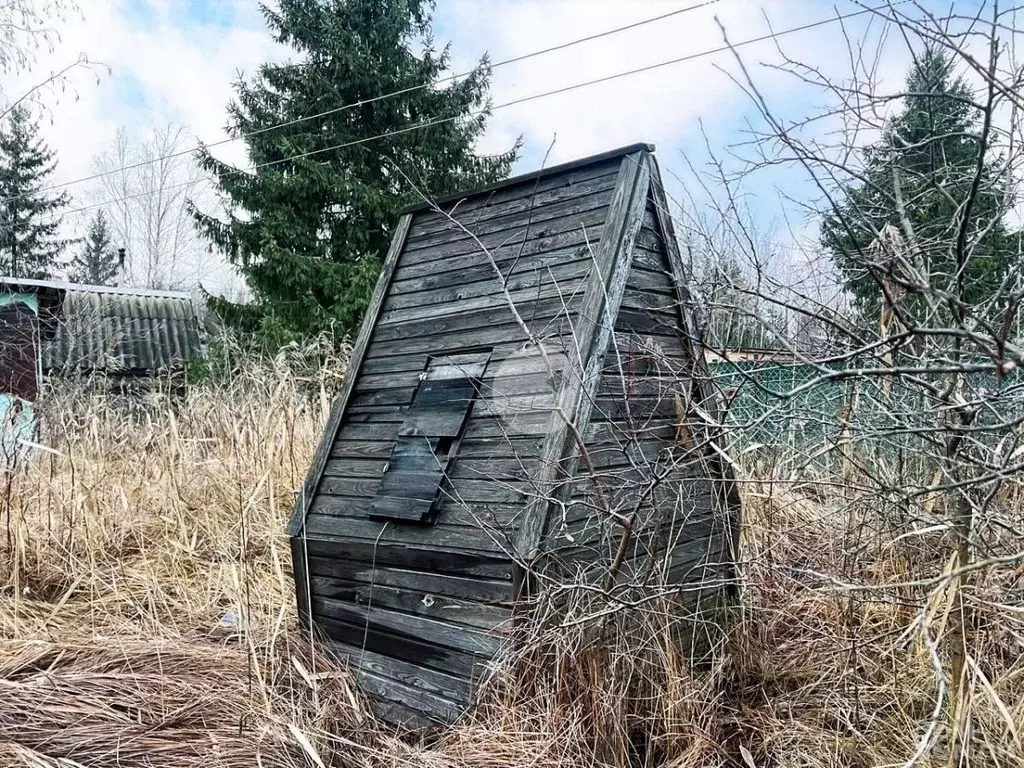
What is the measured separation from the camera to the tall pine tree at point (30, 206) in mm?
24953

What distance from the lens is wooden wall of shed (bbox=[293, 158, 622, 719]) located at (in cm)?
283

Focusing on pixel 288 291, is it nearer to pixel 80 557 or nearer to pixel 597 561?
pixel 80 557

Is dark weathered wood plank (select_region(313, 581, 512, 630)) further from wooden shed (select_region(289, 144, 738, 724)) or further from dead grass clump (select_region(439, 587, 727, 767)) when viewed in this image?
dead grass clump (select_region(439, 587, 727, 767))

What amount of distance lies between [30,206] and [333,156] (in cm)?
1885

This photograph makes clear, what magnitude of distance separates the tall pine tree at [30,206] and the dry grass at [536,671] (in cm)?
2508

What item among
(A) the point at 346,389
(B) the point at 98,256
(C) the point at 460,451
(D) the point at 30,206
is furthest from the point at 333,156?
(B) the point at 98,256

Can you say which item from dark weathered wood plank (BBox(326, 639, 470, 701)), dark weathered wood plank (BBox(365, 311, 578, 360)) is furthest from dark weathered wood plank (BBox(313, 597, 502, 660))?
dark weathered wood plank (BBox(365, 311, 578, 360))

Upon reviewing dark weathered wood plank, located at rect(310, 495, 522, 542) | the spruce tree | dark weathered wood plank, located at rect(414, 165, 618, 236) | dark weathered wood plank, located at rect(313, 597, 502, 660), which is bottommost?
dark weathered wood plank, located at rect(313, 597, 502, 660)

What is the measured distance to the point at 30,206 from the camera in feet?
84.8

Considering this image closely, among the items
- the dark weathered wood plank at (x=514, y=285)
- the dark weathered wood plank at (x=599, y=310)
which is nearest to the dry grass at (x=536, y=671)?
the dark weathered wood plank at (x=599, y=310)

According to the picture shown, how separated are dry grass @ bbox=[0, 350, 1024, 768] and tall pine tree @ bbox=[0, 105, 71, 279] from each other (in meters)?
25.1

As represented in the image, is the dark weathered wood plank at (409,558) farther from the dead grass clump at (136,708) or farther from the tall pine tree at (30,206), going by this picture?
the tall pine tree at (30,206)

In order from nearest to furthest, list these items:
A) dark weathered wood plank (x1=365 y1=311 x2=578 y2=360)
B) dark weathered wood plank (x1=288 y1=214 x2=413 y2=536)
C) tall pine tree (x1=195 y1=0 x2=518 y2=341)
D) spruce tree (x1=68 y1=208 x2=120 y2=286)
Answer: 1. dark weathered wood plank (x1=365 y1=311 x2=578 y2=360)
2. dark weathered wood plank (x1=288 y1=214 x2=413 y2=536)
3. tall pine tree (x1=195 y1=0 x2=518 y2=341)
4. spruce tree (x1=68 y1=208 x2=120 y2=286)

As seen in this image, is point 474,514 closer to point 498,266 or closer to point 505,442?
point 505,442
